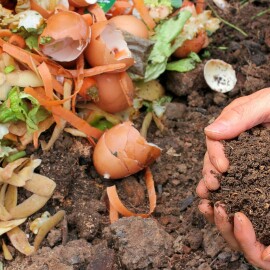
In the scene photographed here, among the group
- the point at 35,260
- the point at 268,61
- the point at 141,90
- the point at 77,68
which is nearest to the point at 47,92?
the point at 77,68

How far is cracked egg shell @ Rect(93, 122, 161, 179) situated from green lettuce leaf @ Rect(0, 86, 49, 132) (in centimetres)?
26

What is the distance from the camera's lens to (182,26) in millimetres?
2734

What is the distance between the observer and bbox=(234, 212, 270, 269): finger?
1.99 metres

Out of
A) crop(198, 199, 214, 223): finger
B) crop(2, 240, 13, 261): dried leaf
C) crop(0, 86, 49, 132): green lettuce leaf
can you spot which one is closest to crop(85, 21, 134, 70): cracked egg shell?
crop(0, 86, 49, 132): green lettuce leaf

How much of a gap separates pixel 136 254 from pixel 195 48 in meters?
1.00

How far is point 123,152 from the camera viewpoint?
242 centimetres

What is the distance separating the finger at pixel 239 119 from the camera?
2078mm

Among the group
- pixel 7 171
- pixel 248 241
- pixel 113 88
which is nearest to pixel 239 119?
pixel 248 241

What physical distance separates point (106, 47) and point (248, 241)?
2.96 feet

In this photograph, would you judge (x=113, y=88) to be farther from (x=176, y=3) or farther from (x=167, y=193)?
(x=176, y=3)

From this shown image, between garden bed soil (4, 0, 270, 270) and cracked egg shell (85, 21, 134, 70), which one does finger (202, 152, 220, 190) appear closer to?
garden bed soil (4, 0, 270, 270)

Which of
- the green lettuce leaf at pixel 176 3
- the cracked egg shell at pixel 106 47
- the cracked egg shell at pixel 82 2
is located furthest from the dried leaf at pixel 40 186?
the green lettuce leaf at pixel 176 3

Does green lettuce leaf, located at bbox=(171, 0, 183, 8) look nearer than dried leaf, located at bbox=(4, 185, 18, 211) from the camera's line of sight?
No

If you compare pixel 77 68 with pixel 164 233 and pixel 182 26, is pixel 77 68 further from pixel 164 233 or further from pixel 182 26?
pixel 164 233
